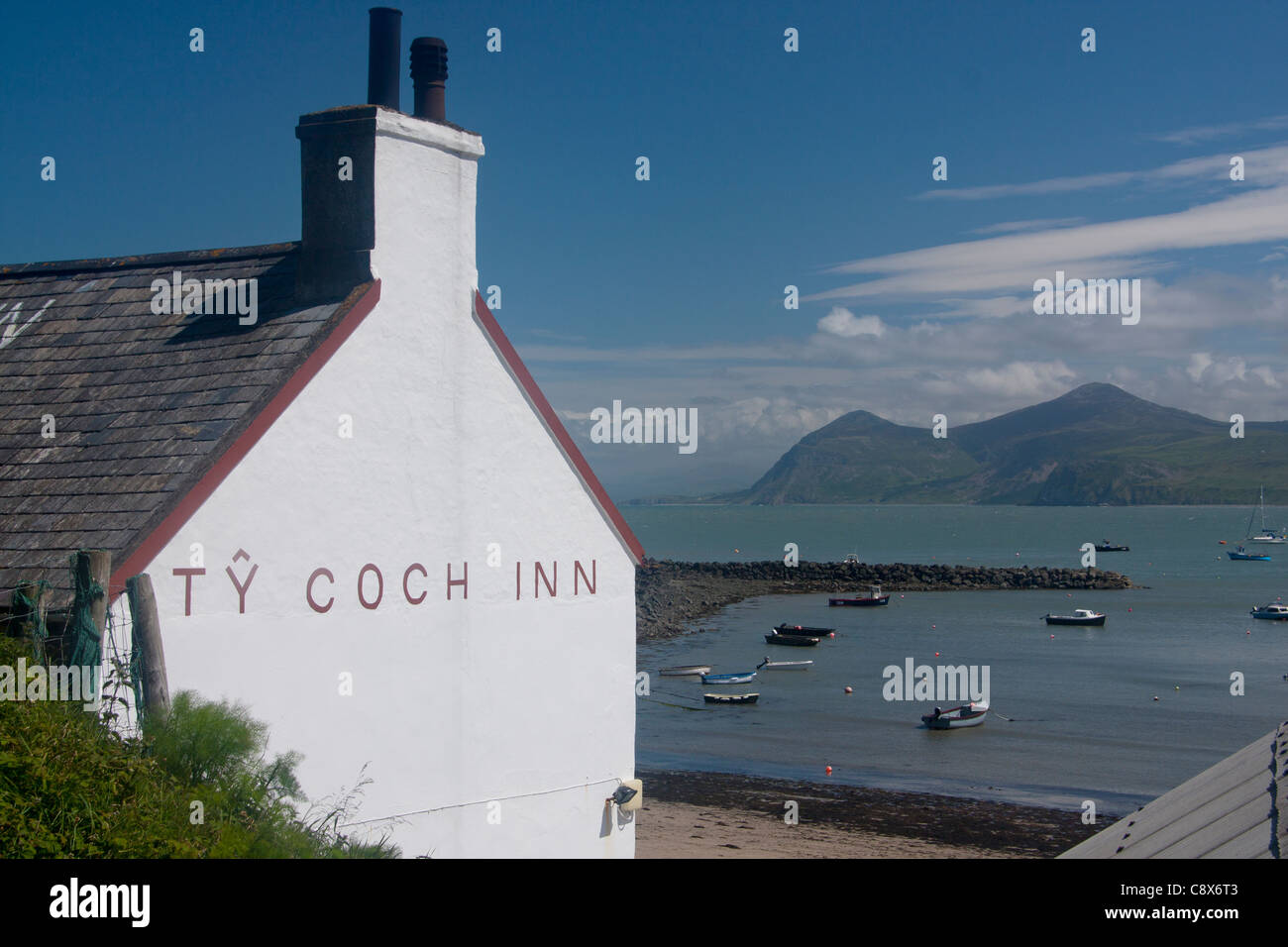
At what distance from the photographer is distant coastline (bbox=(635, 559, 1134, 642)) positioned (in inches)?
3765

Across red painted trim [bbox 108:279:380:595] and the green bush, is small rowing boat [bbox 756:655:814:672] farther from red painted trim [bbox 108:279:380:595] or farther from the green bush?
the green bush

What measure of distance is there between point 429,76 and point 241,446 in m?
5.02

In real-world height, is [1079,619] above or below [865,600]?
below

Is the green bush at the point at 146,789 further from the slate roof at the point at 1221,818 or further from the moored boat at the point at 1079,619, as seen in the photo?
the moored boat at the point at 1079,619

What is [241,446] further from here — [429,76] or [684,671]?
[684,671]

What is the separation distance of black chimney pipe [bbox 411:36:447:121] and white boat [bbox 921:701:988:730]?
36125 millimetres

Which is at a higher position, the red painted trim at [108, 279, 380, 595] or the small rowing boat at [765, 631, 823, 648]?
the red painted trim at [108, 279, 380, 595]

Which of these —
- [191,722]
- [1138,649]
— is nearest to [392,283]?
[191,722]

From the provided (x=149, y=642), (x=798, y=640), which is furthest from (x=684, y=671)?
(x=149, y=642)

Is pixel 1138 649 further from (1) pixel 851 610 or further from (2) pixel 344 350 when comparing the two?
(2) pixel 344 350

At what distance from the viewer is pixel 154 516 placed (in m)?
8.90

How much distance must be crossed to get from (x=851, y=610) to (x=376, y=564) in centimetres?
7806

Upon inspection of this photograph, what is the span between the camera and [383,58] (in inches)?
472

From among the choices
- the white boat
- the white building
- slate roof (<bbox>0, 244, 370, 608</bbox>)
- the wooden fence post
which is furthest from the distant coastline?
the wooden fence post
